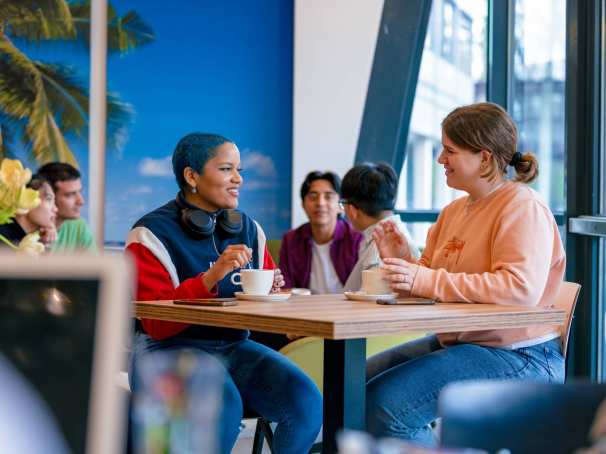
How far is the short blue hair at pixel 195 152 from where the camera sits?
9.12 feet

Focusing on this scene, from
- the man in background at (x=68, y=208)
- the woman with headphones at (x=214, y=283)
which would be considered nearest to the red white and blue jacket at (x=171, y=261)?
the woman with headphones at (x=214, y=283)

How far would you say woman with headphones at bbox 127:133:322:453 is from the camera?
248cm

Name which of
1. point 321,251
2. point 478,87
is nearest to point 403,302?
point 321,251

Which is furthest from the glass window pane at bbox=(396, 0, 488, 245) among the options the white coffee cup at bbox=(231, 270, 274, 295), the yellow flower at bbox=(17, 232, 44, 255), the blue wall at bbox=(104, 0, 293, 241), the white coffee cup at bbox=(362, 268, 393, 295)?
the yellow flower at bbox=(17, 232, 44, 255)

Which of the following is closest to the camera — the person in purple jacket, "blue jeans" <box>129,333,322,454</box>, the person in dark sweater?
"blue jeans" <box>129,333,322,454</box>

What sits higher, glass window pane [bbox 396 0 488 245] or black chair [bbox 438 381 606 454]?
glass window pane [bbox 396 0 488 245]

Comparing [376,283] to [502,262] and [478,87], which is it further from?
[478,87]

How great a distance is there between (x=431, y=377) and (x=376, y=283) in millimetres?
289

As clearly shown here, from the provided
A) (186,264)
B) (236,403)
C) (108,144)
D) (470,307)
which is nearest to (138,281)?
(186,264)

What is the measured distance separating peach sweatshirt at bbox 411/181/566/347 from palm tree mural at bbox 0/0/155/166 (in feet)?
13.1

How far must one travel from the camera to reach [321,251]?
435 centimetres

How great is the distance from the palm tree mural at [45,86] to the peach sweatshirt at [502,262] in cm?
399

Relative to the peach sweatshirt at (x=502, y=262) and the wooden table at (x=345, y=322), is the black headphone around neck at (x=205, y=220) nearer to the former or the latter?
the wooden table at (x=345, y=322)

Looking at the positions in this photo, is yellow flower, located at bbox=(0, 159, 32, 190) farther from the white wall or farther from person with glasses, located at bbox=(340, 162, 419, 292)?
the white wall
